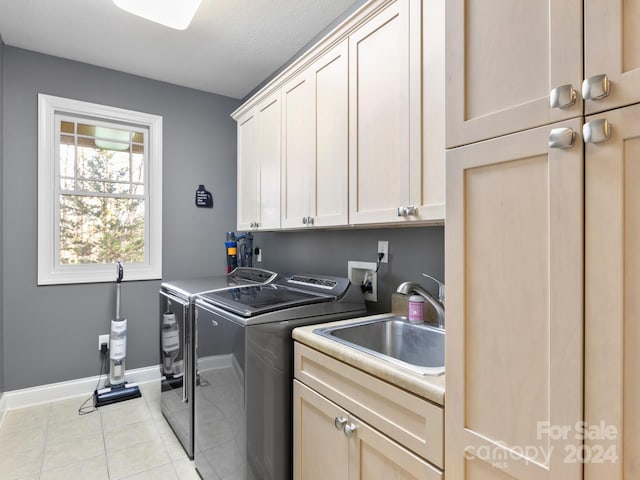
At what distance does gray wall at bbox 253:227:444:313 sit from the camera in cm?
166

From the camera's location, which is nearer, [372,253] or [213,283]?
[372,253]

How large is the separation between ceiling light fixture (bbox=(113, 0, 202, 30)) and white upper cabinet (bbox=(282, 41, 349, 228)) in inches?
25.2

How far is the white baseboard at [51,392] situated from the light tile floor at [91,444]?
62 millimetres

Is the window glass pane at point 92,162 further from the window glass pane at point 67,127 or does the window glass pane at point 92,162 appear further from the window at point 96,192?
the window glass pane at point 67,127

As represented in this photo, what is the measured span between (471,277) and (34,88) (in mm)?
3340

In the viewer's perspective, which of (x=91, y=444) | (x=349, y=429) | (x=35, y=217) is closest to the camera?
(x=349, y=429)

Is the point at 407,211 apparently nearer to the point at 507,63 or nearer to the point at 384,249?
the point at 384,249

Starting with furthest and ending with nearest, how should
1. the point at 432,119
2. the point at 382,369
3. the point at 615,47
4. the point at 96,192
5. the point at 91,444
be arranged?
1. the point at 96,192
2. the point at 91,444
3. the point at 432,119
4. the point at 382,369
5. the point at 615,47

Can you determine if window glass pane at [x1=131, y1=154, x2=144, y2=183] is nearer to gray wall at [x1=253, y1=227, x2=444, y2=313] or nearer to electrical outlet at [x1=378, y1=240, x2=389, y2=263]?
gray wall at [x1=253, y1=227, x2=444, y2=313]

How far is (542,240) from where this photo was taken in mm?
697

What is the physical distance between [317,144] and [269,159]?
584 mm

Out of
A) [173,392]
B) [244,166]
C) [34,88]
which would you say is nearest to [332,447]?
[173,392]

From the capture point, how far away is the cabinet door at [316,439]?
1.22 m

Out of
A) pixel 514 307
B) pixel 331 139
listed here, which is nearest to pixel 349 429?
pixel 514 307
